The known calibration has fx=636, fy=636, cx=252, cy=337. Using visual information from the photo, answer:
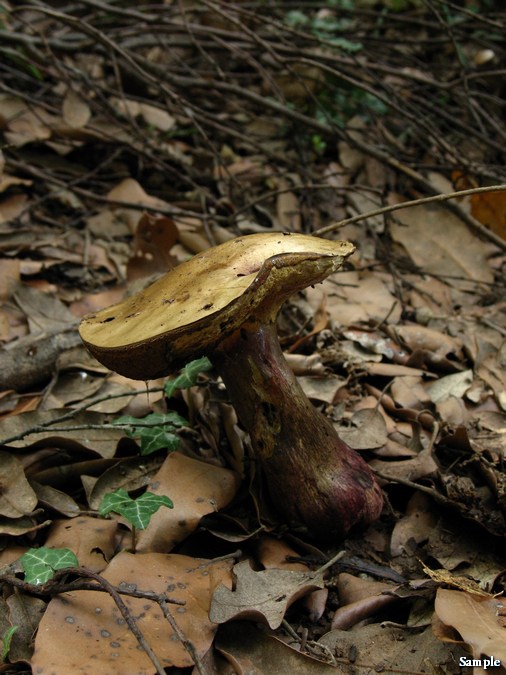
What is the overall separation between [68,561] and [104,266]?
188 cm

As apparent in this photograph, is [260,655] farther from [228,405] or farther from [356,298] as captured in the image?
[356,298]

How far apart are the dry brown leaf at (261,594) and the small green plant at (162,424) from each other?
480 millimetres

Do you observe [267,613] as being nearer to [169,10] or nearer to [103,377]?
[103,377]

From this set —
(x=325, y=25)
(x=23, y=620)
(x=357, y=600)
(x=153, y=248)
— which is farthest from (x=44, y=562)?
(x=325, y=25)

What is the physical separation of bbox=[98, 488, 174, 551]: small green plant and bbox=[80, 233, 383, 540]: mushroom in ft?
1.03

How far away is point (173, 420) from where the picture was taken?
80.4 inches

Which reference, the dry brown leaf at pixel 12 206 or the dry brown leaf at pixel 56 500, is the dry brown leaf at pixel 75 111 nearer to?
the dry brown leaf at pixel 12 206

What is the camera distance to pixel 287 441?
69.6 inches

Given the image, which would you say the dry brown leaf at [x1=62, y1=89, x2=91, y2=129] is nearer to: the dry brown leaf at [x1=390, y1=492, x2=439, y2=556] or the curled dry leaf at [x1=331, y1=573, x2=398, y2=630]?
the dry brown leaf at [x1=390, y1=492, x2=439, y2=556]

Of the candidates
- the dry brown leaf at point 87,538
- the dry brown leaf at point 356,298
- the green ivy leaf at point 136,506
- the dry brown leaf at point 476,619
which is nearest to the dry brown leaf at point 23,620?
the dry brown leaf at point 87,538

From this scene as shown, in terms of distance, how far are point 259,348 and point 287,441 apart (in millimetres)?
271

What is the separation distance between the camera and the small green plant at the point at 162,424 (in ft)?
6.48

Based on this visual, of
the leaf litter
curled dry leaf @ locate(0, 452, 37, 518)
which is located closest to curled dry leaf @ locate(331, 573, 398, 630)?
the leaf litter

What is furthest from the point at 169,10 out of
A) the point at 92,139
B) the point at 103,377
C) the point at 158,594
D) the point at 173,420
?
the point at 158,594
